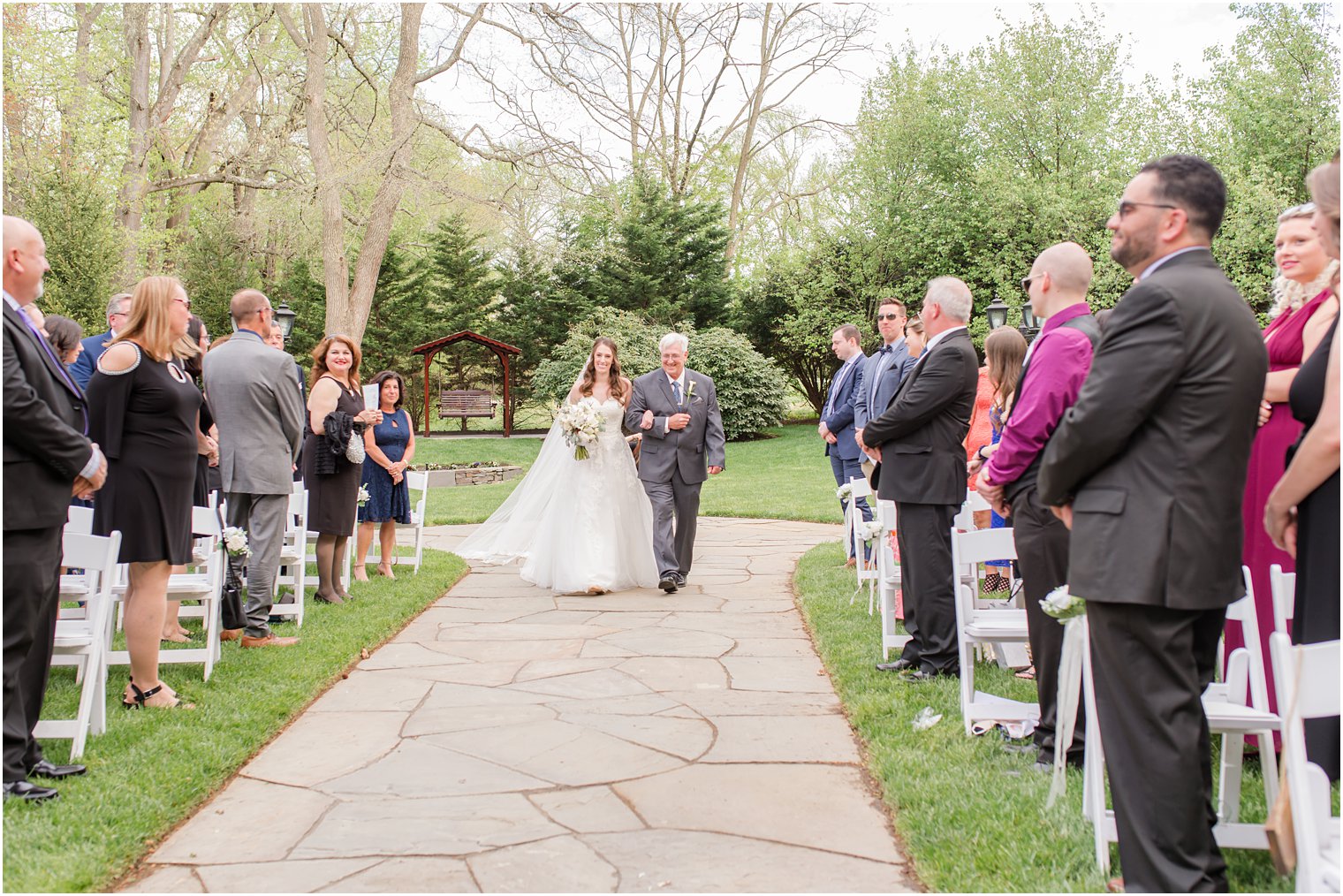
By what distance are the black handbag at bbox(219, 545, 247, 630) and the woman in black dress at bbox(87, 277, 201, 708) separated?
113cm

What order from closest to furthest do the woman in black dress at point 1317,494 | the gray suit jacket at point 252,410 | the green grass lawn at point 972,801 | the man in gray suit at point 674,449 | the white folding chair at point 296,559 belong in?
1. the woman in black dress at point 1317,494
2. the green grass lawn at point 972,801
3. the gray suit jacket at point 252,410
4. the white folding chair at point 296,559
5. the man in gray suit at point 674,449

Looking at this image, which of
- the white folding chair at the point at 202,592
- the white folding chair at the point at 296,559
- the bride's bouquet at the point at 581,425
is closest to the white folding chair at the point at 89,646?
the white folding chair at the point at 202,592

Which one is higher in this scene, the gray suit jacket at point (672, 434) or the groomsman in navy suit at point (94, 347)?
the groomsman in navy suit at point (94, 347)

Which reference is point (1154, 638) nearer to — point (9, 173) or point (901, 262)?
point (9, 173)

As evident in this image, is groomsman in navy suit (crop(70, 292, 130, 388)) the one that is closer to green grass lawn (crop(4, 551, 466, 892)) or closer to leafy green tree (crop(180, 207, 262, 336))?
green grass lawn (crop(4, 551, 466, 892))

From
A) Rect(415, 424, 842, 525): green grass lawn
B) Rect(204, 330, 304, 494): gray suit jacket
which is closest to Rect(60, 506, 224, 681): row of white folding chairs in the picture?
Rect(204, 330, 304, 494): gray suit jacket

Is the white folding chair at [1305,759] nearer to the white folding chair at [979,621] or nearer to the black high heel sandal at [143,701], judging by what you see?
the white folding chair at [979,621]

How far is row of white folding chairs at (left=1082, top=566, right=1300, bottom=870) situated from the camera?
131 inches

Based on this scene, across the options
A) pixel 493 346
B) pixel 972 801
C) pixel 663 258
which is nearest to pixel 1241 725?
pixel 972 801

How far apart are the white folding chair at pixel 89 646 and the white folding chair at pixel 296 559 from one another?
7.88 ft

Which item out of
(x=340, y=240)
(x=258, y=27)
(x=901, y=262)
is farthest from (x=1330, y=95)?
(x=258, y=27)

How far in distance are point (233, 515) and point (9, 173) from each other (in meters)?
20.6

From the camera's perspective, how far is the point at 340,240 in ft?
78.8

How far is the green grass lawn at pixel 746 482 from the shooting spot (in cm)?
1586
